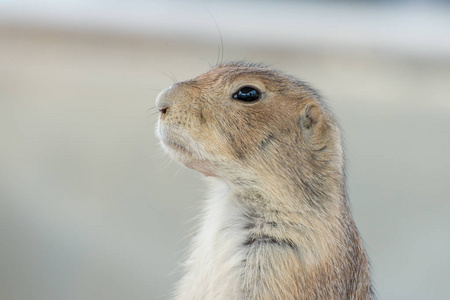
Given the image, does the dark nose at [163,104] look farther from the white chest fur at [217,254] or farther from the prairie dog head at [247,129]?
the white chest fur at [217,254]

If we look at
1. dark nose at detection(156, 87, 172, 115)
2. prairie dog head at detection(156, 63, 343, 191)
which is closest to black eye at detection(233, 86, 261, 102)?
prairie dog head at detection(156, 63, 343, 191)

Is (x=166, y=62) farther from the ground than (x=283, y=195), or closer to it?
farther from the ground

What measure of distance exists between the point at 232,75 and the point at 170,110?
162 mm

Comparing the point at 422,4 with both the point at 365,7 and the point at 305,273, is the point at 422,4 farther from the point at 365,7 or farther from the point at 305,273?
the point at 305,273

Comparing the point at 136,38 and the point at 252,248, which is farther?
the point at 136,38

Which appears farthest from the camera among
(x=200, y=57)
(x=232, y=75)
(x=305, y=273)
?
(x=200, y=57)

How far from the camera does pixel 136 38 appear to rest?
2.16m

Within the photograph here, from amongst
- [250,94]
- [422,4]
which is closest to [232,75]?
[250,94]

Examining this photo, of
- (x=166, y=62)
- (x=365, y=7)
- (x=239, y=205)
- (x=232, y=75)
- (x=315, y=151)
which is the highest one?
(x=365, y=7)

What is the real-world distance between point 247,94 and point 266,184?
18 cm

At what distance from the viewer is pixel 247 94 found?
1145 mm

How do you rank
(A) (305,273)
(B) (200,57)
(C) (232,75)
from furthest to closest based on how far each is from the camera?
(B) (200,57), (C) (232,75), (A) (305,273)

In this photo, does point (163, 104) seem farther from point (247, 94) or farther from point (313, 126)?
point (313, 126)

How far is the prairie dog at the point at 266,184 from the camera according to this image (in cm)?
106
